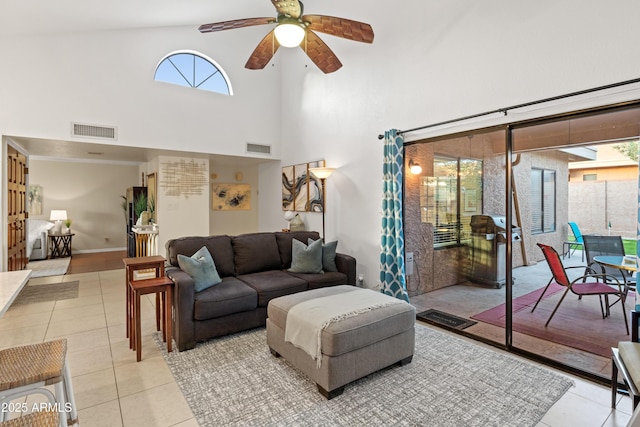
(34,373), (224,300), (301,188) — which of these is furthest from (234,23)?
(301,188)

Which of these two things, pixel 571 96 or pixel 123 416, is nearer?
pixel 123 416

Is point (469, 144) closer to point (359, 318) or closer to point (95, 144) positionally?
point (359, 318)

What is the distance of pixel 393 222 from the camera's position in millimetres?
3939

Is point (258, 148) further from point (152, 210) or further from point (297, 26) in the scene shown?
point (297, 26)

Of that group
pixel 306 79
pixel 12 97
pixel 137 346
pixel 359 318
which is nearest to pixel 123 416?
pixel 137 346

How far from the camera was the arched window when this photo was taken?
5383 mm

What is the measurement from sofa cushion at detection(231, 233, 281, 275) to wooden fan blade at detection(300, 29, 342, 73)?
2.23 meters

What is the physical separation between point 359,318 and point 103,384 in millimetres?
2009

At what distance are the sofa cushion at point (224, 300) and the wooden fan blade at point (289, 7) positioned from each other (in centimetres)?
257

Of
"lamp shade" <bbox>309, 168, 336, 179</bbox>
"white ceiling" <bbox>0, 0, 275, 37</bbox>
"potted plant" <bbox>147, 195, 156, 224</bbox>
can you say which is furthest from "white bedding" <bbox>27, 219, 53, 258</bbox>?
"lamp shade" <bbox>309, 168, 336, 179</bbox>

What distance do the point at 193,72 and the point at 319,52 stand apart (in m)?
3.50

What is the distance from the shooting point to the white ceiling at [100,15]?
3.74 meters

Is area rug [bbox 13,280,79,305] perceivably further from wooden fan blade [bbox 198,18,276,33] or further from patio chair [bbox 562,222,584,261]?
patio chair [bbox 562,222,584,261]

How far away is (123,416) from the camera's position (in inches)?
80.7
